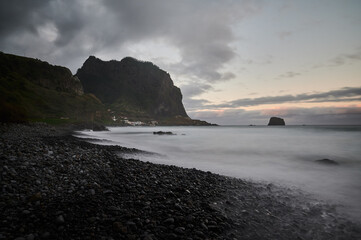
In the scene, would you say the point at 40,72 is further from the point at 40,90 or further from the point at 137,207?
the point at 137,207

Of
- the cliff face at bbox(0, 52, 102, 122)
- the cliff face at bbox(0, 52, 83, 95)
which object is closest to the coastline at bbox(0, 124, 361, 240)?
the cliff face at bbox(0, 52, 102, 122)

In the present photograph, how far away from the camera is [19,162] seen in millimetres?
6473

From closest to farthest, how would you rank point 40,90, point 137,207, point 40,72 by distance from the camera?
point 137,207 < point 40,90 < point 40,72

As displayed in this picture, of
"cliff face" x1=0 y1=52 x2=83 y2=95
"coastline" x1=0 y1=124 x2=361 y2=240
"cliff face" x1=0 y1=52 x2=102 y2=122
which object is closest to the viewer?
"coastline" x1=0 y1=124 x2=361 y2=240

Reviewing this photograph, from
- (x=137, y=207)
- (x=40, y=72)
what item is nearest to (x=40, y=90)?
(x=40, y=72)

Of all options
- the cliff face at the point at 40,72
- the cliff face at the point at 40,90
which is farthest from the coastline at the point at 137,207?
the cliff face at the point at 40,72

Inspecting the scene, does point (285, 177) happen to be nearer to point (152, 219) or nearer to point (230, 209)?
point (230, 209)

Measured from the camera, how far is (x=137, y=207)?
491 centimetres

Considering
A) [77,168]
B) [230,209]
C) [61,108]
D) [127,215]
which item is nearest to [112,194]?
[127,215]

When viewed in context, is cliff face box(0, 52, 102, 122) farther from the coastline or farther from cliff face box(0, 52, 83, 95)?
the coastline

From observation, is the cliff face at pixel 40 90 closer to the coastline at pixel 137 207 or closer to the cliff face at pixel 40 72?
the cliff face at pixel 40 72

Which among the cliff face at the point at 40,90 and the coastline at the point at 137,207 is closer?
the coastline at the point at 137,207

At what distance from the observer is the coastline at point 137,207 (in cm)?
380

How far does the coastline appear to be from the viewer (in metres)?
3.80
